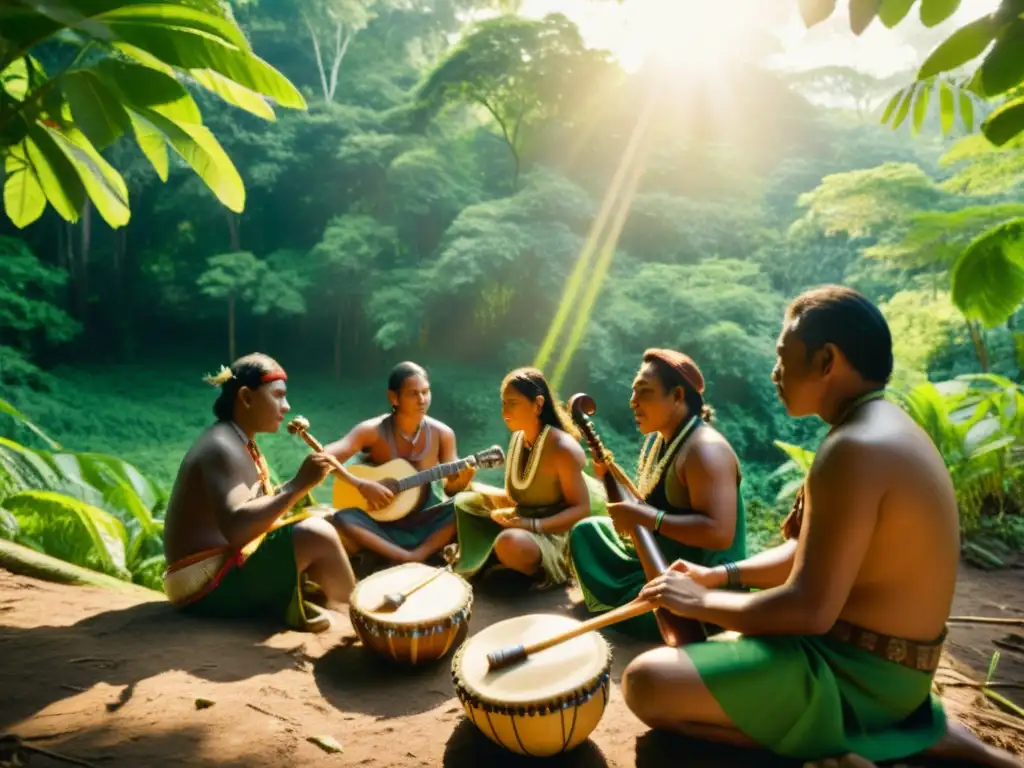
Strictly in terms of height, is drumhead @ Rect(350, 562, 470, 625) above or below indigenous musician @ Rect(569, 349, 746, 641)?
below

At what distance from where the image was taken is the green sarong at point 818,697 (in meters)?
1.83

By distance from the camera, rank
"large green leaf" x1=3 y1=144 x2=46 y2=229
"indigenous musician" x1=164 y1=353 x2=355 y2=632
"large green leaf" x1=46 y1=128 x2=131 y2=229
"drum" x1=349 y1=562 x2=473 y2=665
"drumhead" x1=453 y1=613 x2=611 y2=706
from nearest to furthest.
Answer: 1. "drumhead" x1=453 y1=613 x2=611 y2=706
2. "large green leaf" x1=46 y1=128 x2=131 y2=229
3. "large green leaf" x1=3 y1=144 x2=46 y2=229
4. "drum" x1=349 y1=562 x2=473 y2=665
5. "indigenous musician" x1=164 y1=353 x2=355 y2=632

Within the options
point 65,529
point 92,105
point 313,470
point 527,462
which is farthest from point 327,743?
point 65,529

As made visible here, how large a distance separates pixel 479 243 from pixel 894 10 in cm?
1154

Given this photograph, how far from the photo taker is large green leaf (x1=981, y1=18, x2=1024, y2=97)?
114 cm

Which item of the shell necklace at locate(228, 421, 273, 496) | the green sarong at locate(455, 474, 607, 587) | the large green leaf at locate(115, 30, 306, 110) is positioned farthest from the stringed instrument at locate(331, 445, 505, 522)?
the large green leaf at locate(115, 30, 306, 110)

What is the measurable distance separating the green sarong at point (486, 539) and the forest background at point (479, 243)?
5117 mm

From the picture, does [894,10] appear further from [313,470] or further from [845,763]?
[313,470]

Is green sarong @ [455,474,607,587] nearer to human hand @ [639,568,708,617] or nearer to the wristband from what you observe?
the wristband

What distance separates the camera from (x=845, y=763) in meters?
1.79

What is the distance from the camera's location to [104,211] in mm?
2758

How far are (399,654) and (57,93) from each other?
7.93ft

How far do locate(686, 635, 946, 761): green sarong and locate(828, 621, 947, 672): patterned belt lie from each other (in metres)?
0.02

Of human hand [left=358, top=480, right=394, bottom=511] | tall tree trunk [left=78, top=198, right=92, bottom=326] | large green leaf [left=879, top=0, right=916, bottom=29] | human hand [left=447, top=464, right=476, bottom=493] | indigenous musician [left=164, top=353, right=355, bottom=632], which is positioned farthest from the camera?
tall tree trunk [left=78, top=198, right=92, bottom=326]
